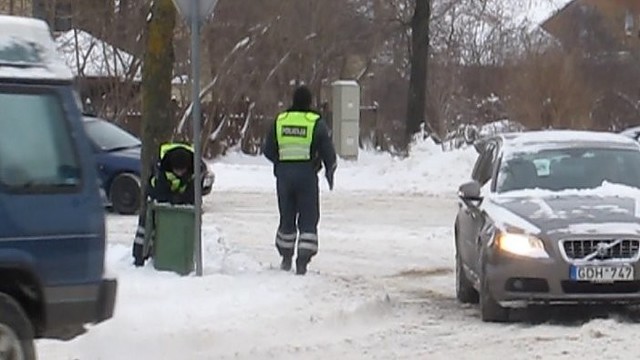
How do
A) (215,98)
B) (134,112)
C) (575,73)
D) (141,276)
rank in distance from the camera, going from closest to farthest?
(141,276) → (134,112) → (215,98) → (575,73)

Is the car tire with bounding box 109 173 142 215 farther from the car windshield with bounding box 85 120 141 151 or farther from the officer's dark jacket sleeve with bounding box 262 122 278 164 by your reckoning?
the officer's dark jacket sleeve with bounding box 262 122 278 164

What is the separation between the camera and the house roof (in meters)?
38.8

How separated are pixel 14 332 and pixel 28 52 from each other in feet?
5.51

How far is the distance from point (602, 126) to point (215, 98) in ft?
73.4

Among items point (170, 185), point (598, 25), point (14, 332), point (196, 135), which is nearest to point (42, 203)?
point (14, 332)

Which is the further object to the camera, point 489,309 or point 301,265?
point 301,265

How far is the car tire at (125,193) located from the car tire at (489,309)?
11385mm

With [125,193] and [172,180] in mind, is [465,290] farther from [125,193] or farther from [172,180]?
[125,193]

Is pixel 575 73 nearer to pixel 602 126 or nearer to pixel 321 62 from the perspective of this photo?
pixel 602 126

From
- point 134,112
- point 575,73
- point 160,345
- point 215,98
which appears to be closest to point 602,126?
point 575,73

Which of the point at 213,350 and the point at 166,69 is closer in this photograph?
the point at 213,350

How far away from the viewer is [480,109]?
5969 centimetres

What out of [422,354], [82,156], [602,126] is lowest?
[602,126]

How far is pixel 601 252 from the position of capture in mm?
12523
